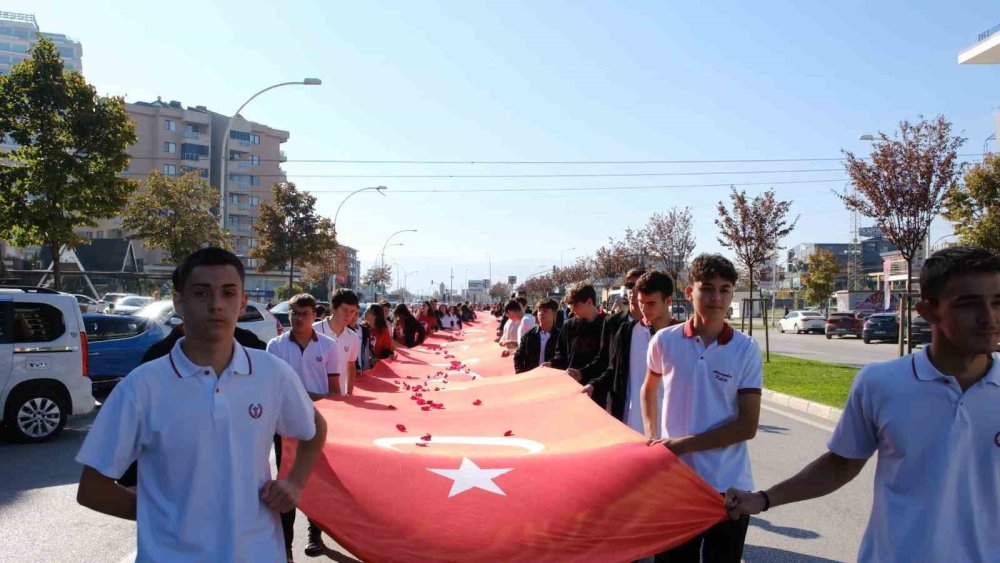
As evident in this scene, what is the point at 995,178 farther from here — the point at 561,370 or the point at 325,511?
the point at 325,511

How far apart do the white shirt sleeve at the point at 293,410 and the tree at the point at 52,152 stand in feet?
69.5

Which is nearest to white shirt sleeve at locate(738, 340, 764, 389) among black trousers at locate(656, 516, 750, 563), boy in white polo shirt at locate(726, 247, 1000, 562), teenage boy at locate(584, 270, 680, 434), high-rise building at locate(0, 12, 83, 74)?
black trousers at locate(656, 516, 750, 563)

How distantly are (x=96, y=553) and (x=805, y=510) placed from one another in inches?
242

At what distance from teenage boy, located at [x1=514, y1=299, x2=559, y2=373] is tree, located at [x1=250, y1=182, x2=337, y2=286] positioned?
38.9 meters

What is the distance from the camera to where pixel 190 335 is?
310 cm

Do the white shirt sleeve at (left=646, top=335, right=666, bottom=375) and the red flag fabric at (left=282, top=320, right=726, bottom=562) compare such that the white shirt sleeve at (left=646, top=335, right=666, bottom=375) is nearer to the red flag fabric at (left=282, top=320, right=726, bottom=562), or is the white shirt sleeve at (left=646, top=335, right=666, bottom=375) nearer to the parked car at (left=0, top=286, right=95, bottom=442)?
the red flag fabric at (left=282, top=320, right=726, bottom=562)

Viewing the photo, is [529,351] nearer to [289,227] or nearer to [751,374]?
[751,374]

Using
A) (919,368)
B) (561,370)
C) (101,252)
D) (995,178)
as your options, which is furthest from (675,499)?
(101,252)

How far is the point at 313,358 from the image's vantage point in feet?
23.2

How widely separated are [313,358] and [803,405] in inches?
451

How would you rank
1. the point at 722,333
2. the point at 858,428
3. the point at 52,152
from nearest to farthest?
the point at 858,428 → the point at 722,333 → the point at 52,152

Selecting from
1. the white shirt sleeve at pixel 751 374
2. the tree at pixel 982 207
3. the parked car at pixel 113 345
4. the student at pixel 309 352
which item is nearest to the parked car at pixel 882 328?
the tree at pixel 982 207

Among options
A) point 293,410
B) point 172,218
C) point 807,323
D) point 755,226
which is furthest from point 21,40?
point 293,410

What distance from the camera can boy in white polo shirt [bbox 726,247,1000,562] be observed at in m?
2.82
